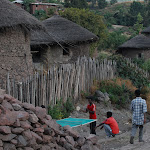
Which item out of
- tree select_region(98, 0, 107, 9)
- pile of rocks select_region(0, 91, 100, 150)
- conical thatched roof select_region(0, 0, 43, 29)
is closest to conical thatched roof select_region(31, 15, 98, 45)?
conical thatched roof select_region(0, 0, 43, 29)

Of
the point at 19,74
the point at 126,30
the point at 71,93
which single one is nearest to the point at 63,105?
the point at 71,93

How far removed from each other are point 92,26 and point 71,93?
13152 mm

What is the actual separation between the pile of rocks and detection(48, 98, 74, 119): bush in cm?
254

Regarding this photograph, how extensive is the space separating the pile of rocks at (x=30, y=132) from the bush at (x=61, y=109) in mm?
2544

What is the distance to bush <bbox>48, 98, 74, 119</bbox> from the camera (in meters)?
8.09

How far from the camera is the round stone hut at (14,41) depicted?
8.35 meters

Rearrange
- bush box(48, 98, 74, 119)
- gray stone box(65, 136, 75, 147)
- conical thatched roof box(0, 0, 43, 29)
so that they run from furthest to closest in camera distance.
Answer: conical thatched roof box(0, 0, 43, 29), bush box(48, 98, 74, 119), gray stone box(65, 136, 75, 147)

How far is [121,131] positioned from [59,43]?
5.90 m

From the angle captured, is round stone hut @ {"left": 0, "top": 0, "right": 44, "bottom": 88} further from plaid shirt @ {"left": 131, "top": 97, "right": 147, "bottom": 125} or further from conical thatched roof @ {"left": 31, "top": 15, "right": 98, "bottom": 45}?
conical thatched roof @ {"left": 31, "top": 15, "right": 98, "bottom": 45}

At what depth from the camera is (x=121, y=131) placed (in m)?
8.49

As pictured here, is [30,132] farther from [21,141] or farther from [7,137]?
[7,137]

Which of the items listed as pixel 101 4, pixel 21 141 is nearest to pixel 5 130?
pixel 21 141

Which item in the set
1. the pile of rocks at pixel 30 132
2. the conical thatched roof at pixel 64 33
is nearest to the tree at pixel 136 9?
the conical thatched roof at pixel 64 33

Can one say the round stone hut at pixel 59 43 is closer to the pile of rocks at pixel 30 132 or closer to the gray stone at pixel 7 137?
the pile of rocks at pixel 30 132
